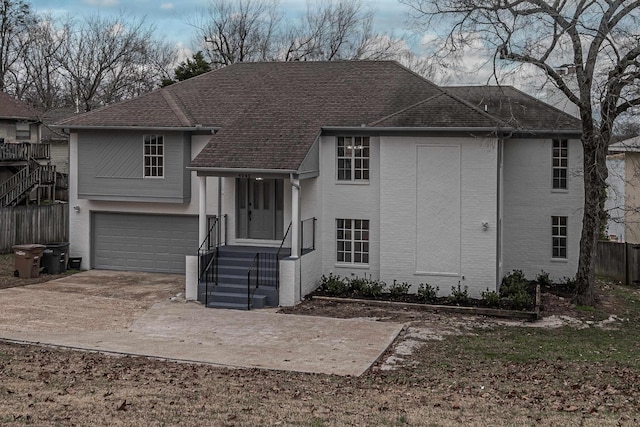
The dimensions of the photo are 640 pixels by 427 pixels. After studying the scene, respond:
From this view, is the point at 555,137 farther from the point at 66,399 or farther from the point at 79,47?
the point at 79,47

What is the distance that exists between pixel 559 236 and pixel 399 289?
19.5 ft

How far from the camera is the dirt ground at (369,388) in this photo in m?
9.39

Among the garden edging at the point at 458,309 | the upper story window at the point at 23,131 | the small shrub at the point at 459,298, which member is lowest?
the garden edging at the point at 458,309

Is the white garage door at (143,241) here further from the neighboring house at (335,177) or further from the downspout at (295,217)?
the downspout at (295,217)

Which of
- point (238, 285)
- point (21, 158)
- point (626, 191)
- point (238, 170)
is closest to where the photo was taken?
point (238, 285)

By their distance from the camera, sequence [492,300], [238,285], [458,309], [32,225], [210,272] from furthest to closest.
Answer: [32,225] → [210,272] → [238,285] → [492,300] → [458,309]

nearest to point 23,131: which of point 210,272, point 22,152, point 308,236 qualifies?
point 22,152

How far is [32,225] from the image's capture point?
27328mm

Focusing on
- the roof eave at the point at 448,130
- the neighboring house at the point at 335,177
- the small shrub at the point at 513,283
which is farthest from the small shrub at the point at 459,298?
the roof eave at the point at 448,130

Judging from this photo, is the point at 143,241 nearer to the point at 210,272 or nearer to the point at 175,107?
the point at 175,107

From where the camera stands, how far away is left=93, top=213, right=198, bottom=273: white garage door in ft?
78.1

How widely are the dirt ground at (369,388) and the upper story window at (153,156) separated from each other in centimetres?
944

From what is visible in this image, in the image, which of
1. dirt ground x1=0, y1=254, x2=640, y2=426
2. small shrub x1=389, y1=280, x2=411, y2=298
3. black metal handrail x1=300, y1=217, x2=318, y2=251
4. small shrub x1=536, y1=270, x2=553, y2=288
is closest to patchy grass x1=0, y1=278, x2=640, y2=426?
dirt ground x1=0, y1=254, x2=640, y2=426

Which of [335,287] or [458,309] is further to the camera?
[335,287]
